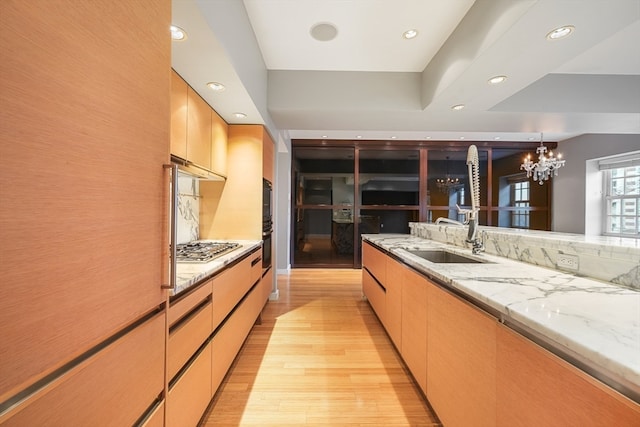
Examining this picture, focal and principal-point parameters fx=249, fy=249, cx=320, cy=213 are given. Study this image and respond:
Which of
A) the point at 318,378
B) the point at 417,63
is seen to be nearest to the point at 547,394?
the point at 318,378

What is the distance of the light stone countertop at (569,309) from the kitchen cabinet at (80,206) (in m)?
1.18

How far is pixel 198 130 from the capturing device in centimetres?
199

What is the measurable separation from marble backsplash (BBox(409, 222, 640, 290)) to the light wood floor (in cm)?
114

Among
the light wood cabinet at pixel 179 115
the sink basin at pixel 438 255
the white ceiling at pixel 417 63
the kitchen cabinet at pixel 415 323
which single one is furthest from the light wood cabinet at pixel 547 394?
the light wood cabinet at pixel 179 115

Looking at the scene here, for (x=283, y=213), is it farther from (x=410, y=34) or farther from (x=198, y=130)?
(x=410, y=34)

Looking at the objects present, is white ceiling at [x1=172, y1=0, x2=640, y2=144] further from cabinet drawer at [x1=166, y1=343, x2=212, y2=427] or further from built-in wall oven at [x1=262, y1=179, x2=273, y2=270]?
cabinet drawer at [x1=166, y1=343, x2=212, y2=427]

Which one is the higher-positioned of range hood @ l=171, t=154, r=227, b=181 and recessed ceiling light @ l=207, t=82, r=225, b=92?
recessed ceiling light @ l=207, t=82, r=225, b=92

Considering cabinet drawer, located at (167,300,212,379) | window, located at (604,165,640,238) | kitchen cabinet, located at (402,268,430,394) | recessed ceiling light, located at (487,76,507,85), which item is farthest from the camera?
window, located at (604,165,640,238)

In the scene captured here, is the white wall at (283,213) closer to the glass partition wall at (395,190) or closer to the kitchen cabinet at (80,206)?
the glass partition wall at (395,190)

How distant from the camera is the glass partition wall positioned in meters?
5.51

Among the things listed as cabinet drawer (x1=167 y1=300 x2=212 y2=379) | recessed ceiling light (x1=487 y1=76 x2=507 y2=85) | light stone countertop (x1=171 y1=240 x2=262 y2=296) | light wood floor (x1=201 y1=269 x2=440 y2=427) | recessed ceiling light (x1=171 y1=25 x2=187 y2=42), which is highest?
recessed ceiling light (x1=487 y1=76 x2=507 y2=85)

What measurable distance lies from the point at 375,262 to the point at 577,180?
17.5 feet

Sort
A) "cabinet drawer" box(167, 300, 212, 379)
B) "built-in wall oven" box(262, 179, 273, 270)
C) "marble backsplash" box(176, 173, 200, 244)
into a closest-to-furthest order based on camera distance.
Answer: "cabinet drawer" box(167, 300, 212, 379), "marble backsplash" box(176, 173, 200, 244), "built-in wall oven" box(262, 179, 273, 270)

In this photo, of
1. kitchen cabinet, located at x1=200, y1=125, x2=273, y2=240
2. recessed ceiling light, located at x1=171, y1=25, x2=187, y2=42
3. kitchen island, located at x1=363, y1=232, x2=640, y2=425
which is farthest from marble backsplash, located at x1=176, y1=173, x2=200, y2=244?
kitchen island, located at x1=363, y1=232, x2=640, y2=425
